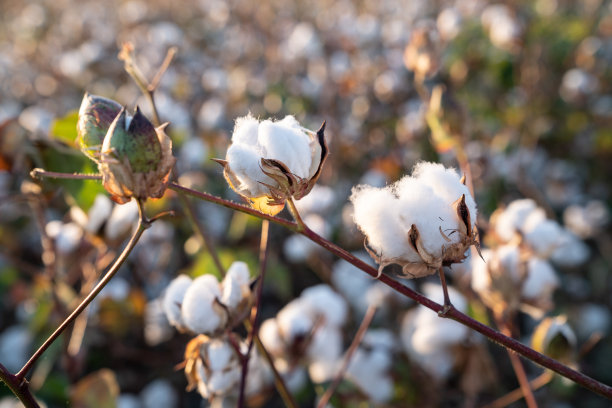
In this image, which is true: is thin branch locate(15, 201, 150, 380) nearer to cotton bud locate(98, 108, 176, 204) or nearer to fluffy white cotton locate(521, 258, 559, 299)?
cotton bud locate(98, 108, 176, 204)

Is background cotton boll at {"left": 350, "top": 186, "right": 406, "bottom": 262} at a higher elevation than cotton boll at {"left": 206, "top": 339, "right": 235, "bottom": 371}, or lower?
higher

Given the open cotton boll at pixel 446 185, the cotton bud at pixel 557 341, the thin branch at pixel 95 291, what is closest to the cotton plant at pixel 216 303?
the thin branch at pixel 95 291

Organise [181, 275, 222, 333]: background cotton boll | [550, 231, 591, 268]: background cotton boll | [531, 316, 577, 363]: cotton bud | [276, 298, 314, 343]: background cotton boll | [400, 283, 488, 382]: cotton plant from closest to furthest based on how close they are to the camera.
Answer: [181, 275, 222, 333]: background cotton boll < [531, 316, 577, 363]: cotton bud < [276, 298, 314, 343]: background cotton boll < [400, 283, 488, 382]: cotton plant < [550, 231, 591, 268]: background cotton boll

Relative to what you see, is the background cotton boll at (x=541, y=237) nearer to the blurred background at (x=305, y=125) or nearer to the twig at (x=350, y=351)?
the blurred background at (x=305, y=125)

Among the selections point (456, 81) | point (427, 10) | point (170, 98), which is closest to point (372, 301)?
point (456, 81)

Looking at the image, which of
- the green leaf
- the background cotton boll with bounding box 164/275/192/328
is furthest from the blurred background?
the background cotton boll with bounding box 164/275/192/328

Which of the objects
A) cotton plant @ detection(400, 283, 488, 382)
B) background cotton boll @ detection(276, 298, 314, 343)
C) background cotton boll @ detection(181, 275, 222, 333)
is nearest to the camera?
background cotton boll @ detection(181, 275, 222, 333)

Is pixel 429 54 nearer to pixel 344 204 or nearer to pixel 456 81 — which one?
pixel 344 204
